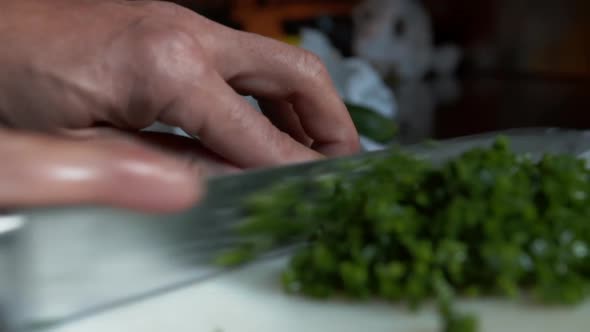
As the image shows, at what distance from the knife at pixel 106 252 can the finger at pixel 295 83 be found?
25 cm

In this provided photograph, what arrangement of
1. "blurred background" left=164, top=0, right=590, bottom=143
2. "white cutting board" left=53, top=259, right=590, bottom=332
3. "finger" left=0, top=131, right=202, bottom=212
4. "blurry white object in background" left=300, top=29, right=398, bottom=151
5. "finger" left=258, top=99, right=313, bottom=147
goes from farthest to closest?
"blurred background" left=164, top=0, right=590, bottom=143 < "blurry white object in background" left=300, top=29, right=398, bottom=151 < "finger" left=258, top=99, right=313, bottom=147 < "white cutting board" left=53, top=259, right=590, bottom=332 < "finger" left=0, top=131, right=202, bottom=212

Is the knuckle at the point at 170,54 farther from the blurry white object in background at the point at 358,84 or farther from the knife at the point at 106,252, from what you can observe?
the blurry white object in background at the point at 358,84

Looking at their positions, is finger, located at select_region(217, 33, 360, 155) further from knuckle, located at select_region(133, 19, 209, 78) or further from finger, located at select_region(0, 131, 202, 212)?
finger, located at select_region(0, 131, 202, 212)

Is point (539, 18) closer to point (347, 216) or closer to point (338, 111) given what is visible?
point (338, 111)

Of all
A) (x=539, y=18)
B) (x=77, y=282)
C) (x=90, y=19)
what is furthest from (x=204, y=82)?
(x=539, y=18)

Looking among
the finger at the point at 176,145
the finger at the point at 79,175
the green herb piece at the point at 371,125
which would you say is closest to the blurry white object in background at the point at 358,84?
the green herb piece at the point at 371,125

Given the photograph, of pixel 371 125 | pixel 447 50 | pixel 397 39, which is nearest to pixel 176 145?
pixel 371 125

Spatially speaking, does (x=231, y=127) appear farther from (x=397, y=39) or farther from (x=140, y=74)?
(x=397, y=39)

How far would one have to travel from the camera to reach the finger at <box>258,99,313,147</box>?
1029mm

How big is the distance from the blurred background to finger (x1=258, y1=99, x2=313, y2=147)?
2.86ft

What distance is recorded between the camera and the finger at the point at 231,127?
769 mm

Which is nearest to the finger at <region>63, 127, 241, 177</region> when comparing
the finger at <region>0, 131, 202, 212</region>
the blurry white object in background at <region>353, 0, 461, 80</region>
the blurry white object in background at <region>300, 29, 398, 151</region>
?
the finger at <region>0, 131, 202, 212</region>

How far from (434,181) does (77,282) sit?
13.0 inches

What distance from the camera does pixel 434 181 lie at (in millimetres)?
606
